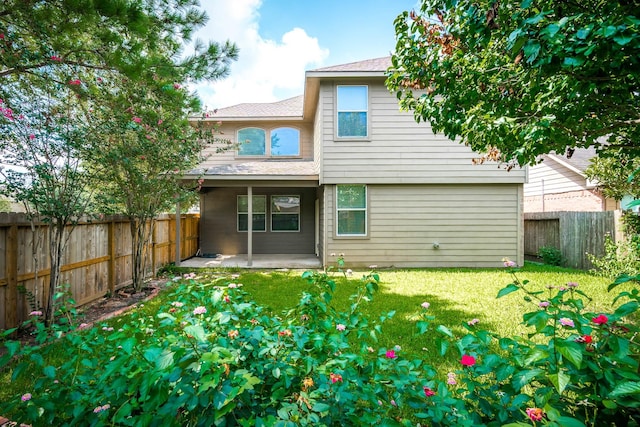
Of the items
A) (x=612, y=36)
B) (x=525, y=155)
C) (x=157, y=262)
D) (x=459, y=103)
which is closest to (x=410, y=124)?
(x=459, y=103)

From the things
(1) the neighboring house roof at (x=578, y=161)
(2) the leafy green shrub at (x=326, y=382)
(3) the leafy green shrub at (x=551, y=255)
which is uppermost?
(1) the neighboring house roof at (x=578, y=161)

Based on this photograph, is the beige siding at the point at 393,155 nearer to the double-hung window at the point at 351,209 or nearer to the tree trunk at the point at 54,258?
the double-hung window at the point at 351,209

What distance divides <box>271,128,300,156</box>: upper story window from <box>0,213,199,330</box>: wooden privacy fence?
521 centimetres

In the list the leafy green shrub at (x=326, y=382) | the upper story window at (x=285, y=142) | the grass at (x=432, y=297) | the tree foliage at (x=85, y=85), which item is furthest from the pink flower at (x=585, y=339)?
the upper story window at (x=285, y=142)

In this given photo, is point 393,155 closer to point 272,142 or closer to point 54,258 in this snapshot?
point 272,142

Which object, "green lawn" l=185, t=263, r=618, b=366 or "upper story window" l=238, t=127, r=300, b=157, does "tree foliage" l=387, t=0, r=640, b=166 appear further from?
"upper story window" l=238, t=127, r=300, b=157

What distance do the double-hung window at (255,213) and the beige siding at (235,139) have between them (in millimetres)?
1481

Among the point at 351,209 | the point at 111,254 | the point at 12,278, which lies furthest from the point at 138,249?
the point at 351,209

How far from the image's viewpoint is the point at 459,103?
3754 mm

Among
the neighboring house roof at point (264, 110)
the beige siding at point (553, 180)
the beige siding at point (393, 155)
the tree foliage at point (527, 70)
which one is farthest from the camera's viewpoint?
→ the beige siding at point (553, 180)

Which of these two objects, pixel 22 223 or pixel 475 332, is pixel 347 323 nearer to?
pixel 475 332

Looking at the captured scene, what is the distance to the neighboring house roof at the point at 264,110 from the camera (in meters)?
11.8

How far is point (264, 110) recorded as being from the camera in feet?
41.0

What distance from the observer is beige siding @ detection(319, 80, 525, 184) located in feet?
28.6
